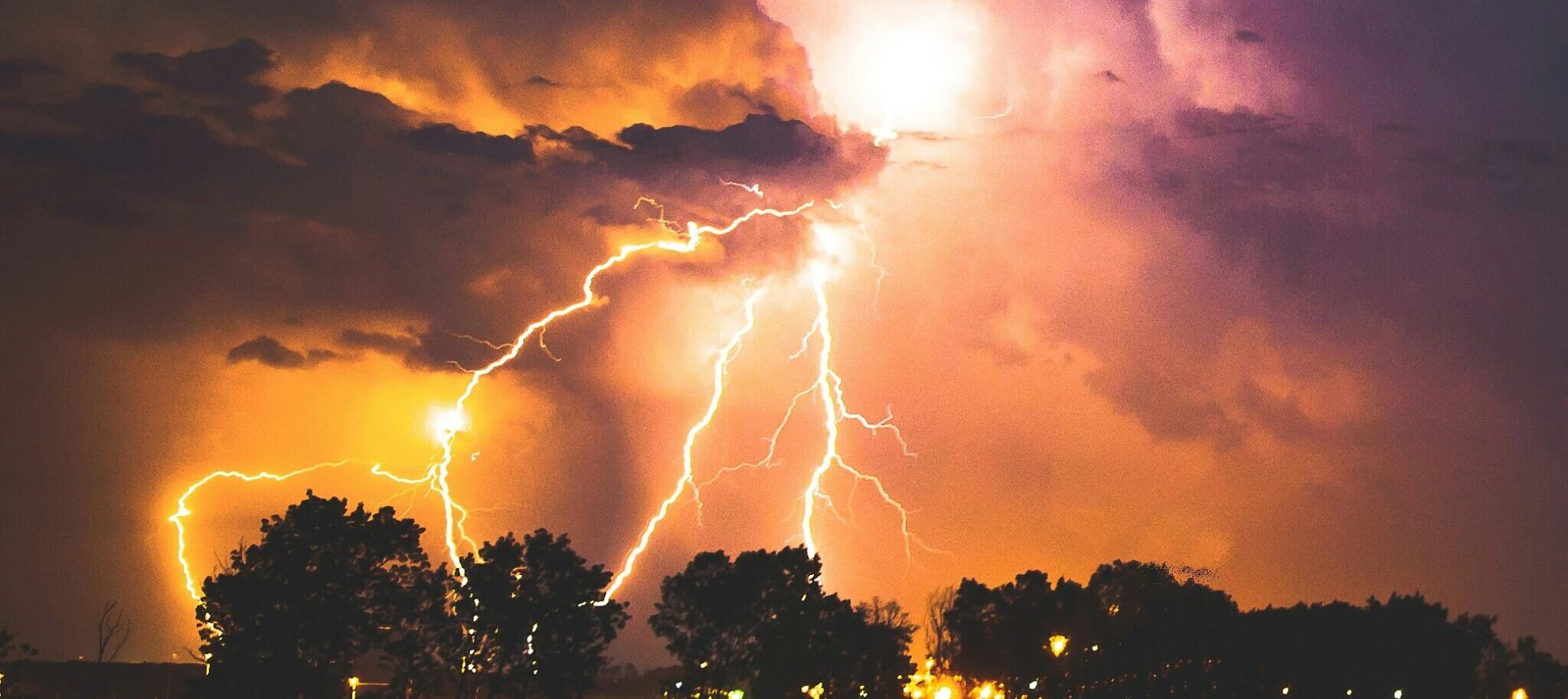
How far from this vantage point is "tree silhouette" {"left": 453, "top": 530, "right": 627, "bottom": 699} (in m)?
39.7

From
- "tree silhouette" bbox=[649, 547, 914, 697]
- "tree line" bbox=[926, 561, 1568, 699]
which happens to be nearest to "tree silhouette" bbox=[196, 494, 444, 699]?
"tree silhouette" bbox=[649, 547, 914, 697]

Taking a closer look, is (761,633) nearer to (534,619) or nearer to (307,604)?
(534,619)

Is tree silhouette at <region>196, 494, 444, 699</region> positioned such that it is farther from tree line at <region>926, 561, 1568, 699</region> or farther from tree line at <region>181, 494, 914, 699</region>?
tree line at <region>926, 561, 1568, 699</region>

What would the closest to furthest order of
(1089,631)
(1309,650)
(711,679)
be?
(711,679), (1309,650), (1089,631)

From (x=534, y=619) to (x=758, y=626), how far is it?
359 inches

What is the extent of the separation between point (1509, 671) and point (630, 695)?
2314 inches

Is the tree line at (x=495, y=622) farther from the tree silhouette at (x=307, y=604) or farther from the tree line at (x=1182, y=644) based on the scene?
the tree line at (x=1182, y=644)

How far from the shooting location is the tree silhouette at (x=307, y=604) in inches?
1335

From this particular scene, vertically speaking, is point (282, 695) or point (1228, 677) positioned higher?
point (1228, 677)

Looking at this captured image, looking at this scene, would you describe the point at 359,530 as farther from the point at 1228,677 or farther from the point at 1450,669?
the point at 1450,669

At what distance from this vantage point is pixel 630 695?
103250 mm

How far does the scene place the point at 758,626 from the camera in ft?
153

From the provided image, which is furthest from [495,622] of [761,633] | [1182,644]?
[1182,644]

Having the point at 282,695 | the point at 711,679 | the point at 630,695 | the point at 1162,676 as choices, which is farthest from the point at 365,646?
the point at 630,695
